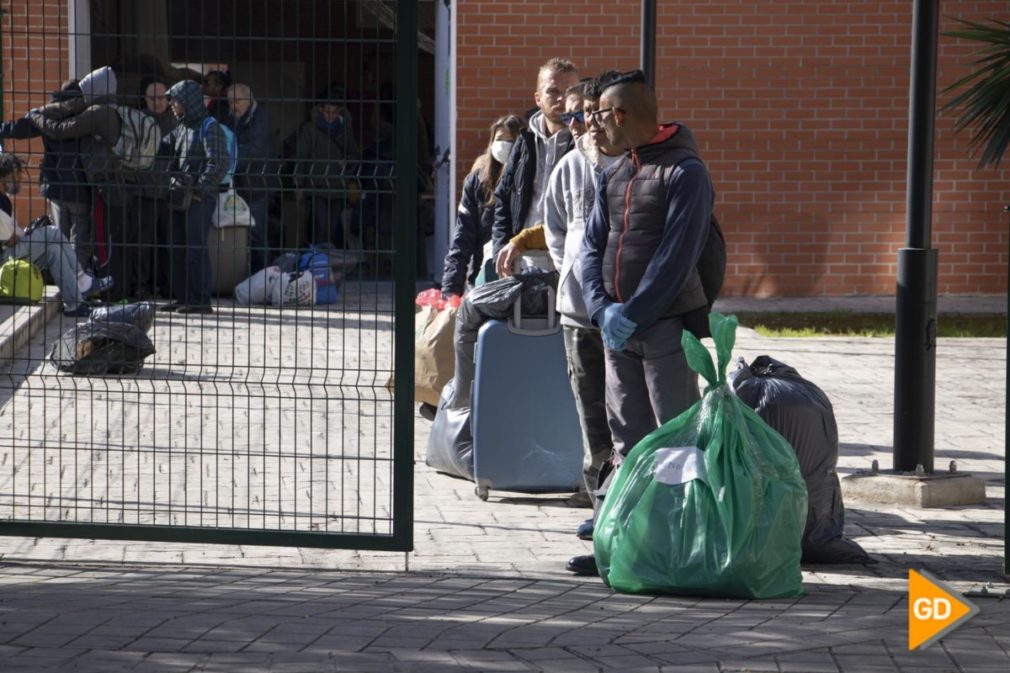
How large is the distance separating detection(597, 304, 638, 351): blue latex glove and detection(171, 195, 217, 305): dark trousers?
1.47 metres

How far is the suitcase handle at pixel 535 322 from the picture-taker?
688cm

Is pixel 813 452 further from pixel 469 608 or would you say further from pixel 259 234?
pixel 259 234

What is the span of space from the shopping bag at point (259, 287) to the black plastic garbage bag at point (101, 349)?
51 centimetres

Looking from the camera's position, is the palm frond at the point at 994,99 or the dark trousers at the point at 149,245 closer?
the dark trousers at the point at 149,245

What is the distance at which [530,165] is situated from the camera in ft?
23.8

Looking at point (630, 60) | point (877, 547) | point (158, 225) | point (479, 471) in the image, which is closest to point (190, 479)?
point (479, 471)

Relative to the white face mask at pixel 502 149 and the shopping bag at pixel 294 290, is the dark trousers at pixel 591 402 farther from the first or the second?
the white face mask at pixel 502 149

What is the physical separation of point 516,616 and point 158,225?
6.71 feet

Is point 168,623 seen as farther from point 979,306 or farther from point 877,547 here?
point 979,306

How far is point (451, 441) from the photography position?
7.35 m

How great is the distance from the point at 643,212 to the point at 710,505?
1.11 metres

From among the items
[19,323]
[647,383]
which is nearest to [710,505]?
[647,383]

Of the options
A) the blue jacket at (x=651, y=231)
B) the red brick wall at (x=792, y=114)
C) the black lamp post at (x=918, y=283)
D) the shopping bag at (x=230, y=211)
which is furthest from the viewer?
the red brick wall at (x=792, y=114)

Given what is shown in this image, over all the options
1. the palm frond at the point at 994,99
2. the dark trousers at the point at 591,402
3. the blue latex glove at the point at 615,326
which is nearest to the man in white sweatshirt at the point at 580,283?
the dark trousers at the point at 591,402
